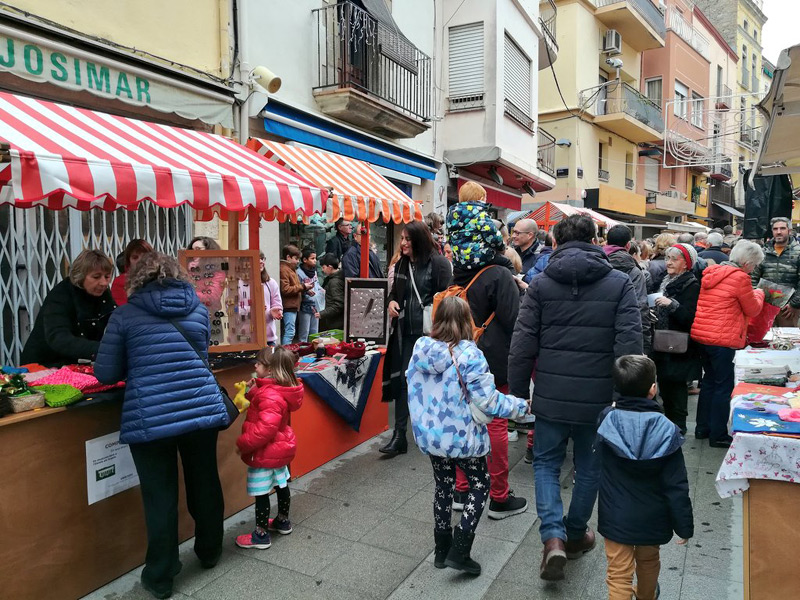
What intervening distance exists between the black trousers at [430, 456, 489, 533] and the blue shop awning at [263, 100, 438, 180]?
5.96 metres

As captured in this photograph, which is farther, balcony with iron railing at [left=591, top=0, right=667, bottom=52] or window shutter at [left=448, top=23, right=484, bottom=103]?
balcony with iron railing at [left=591, top=0, right=667, bottom=52]

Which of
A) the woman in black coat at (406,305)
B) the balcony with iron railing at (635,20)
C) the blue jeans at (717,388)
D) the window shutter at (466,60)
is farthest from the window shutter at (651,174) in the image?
the woman in black coat at (406,305)

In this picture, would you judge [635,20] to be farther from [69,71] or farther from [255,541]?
[255,541]

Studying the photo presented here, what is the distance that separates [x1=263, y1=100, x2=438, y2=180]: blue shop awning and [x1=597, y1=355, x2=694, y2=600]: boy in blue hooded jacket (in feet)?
21.2

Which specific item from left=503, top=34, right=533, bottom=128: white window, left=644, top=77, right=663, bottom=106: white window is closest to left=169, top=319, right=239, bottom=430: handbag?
left=503, top=34, right=533, bottom=128: white window

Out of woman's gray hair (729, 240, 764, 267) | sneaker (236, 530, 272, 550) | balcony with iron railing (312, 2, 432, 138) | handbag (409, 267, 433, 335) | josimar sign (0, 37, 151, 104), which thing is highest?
balcony with iron railing (312, 2, 432, 138)

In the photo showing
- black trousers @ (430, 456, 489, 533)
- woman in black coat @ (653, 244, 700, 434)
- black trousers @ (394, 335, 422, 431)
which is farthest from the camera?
woman in black coat @ (653, 244, 700, 434)

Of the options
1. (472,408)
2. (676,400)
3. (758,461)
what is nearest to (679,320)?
(676,400)

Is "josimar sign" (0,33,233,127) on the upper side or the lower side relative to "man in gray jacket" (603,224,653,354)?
upper

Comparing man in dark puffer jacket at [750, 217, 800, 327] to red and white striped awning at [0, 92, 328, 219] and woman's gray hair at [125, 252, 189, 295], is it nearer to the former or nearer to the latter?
red and white striped awning at [0, 92, 328, 219]

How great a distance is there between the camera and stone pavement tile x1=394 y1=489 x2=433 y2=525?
4.04 metres

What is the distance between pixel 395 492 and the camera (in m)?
4.44

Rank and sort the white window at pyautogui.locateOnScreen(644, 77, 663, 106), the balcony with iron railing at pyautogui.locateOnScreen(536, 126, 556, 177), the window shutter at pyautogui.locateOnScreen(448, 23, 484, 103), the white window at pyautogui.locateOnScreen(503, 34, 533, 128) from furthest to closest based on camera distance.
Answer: the white window at pyautogui.locateOnScreen(644, 77, 663, 106), the balcony with iron railing at pyautogui.locateOnScreen(536, 126, 556, 177), the white window at pyautogui.locateOnScreen(503, 34, 533, 128), the window shutter at pyautogui.locateOnScreen(448, 23, 484, 103)

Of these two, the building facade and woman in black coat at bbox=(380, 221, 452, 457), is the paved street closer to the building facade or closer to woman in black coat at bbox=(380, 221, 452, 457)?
woman in black coat at bbox=(380, 221, 452, 457)
